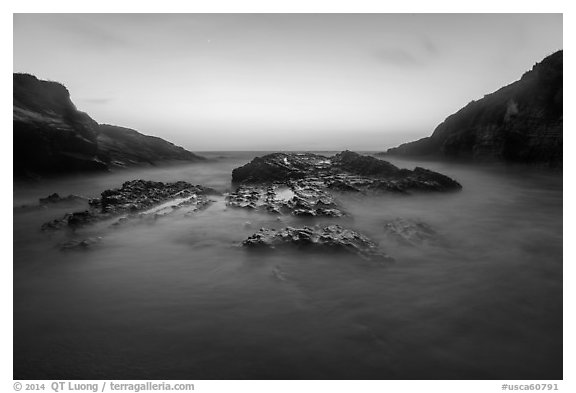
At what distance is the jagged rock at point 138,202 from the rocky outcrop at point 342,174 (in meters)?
4.43

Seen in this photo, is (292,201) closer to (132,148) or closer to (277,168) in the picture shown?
(277,168)

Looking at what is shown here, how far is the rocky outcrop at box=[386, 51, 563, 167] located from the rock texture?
3395cm

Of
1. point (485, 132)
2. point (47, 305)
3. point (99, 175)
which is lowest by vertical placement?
point (47, 305)

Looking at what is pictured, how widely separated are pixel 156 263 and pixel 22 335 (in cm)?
248

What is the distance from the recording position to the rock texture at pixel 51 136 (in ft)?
67.6

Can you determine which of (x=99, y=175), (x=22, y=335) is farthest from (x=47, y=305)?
(x=99, y=175)

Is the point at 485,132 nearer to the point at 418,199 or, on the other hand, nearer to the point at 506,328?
the point at 418,199

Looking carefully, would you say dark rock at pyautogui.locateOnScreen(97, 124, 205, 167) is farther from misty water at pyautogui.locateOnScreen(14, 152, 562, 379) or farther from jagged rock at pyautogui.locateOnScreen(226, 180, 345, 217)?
misty water at pyautogui.locateOnScreen(14, 152, 562, 379)

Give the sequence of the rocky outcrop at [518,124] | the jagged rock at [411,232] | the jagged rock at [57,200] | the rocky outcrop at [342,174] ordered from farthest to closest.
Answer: the rocky outcrop at [518,124], the rocky outcrop at [342,174], the jagged rock at [57,200], the jagged rock at [411,232]

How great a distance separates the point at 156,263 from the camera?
21.0 ft

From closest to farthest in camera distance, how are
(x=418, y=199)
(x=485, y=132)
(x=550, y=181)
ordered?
1. (x=418, y=199)
2. (x=550, y=181)
3. (x=485, y=132)

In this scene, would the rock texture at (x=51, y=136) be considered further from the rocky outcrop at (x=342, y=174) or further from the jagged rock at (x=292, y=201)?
the jagged rock at (x=292, y=201)

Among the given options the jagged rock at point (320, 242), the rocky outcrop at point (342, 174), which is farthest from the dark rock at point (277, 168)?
the jagged rock at point (320, 242)

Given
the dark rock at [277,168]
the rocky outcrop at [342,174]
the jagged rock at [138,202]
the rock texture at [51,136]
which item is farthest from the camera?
the rock texture at [51,136]
